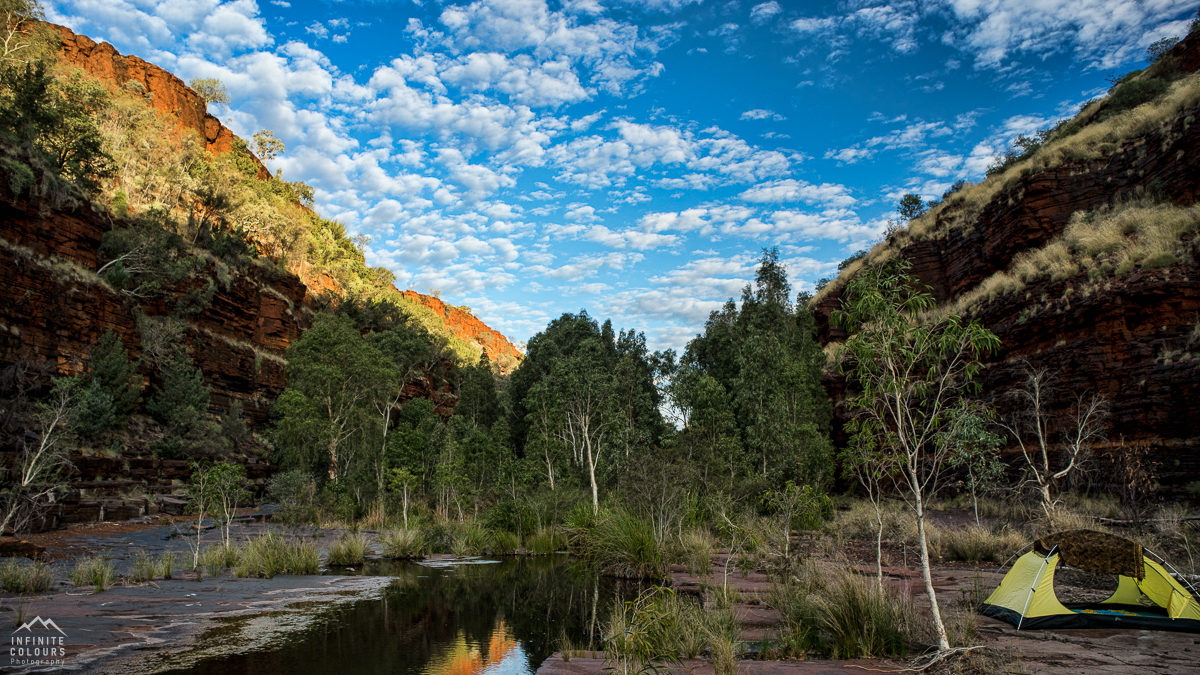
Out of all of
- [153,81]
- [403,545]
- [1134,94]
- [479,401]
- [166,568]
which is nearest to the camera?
[166,568]

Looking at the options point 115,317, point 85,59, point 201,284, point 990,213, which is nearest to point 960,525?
point 990,213

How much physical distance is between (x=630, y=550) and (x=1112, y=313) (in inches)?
715

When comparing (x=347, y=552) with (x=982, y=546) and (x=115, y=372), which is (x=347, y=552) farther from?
(x=115, y=372)

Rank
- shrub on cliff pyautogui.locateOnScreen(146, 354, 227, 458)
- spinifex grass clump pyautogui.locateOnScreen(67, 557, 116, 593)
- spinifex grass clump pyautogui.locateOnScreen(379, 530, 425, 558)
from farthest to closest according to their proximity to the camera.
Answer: shrub on cliff pyautogui.locateOnScreen(146, 354, 227, 458), spinifex grass clump pyautogui.locateOnScreen(379, 530, 425, 558), spinifex grass clump pyautogui.locateOnScreen(67, 557, 116, 593)

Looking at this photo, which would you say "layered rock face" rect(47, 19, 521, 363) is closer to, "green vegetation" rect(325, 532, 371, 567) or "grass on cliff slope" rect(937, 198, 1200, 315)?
"green vegetation" rect(325, 532, 371, 567)

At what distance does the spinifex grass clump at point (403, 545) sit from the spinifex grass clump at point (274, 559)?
359 centimetres

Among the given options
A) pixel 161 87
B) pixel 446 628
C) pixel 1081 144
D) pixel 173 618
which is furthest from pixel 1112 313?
pixel 161 87

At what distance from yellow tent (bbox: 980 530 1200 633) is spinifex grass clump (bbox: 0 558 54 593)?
52.6 feet

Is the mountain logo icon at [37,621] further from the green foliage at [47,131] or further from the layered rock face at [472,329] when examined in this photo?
the layered rock face at [472,329]

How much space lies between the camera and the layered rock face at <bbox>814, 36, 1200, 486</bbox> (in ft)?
58.1

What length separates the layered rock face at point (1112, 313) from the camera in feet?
58.1

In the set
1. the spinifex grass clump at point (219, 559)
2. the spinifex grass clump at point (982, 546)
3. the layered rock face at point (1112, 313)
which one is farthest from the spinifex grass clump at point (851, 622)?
the spinifex grass clump at point (219, 559)

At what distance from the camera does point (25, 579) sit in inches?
406

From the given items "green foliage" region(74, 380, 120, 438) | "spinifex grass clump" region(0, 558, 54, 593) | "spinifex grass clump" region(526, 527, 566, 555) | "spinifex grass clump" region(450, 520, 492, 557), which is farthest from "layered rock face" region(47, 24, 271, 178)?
"spinifex grass clump" region(0, 558, 54, 593)
